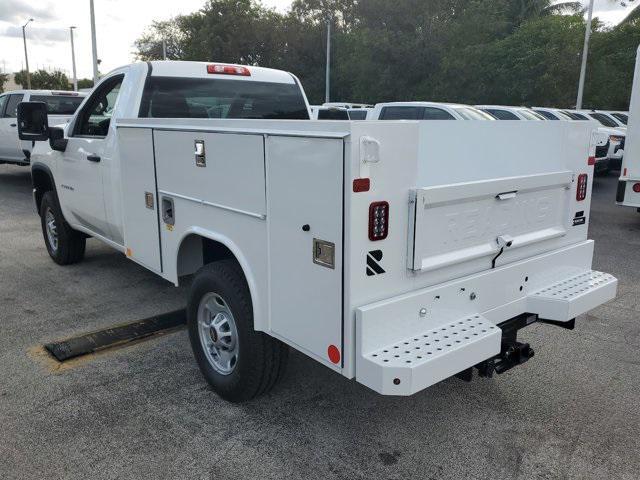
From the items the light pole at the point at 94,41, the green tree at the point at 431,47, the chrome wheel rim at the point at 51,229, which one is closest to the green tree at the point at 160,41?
the green tree at the point at 431,47

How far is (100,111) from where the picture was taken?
17.4 ft

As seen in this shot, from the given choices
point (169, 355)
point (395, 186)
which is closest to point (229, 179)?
point (395, 186)

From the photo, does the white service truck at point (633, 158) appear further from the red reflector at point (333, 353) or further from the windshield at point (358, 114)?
the red reflector at point (333, 353)

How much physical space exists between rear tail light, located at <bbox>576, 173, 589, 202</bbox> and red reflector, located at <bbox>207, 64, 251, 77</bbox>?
2.94 meters

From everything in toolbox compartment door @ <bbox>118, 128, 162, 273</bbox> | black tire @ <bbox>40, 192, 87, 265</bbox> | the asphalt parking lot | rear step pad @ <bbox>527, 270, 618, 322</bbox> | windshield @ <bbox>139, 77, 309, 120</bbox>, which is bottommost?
the asphalt parking lot

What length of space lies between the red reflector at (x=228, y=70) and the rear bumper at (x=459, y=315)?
3031mm

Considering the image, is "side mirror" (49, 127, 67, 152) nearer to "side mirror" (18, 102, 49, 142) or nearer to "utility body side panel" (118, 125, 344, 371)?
"side mirror" (18, 102, 49, 142)

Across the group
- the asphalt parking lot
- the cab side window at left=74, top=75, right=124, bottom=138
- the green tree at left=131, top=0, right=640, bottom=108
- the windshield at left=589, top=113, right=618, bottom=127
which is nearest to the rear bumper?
the asphalt parking lot

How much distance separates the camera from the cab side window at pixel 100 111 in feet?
16.6

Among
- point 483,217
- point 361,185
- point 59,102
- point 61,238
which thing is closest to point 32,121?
point 61,238

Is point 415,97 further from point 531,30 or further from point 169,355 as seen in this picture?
point 169,355

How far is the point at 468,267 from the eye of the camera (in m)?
3.12

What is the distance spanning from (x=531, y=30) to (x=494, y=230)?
1051 inches

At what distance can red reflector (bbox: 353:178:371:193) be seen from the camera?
8.18 feet
